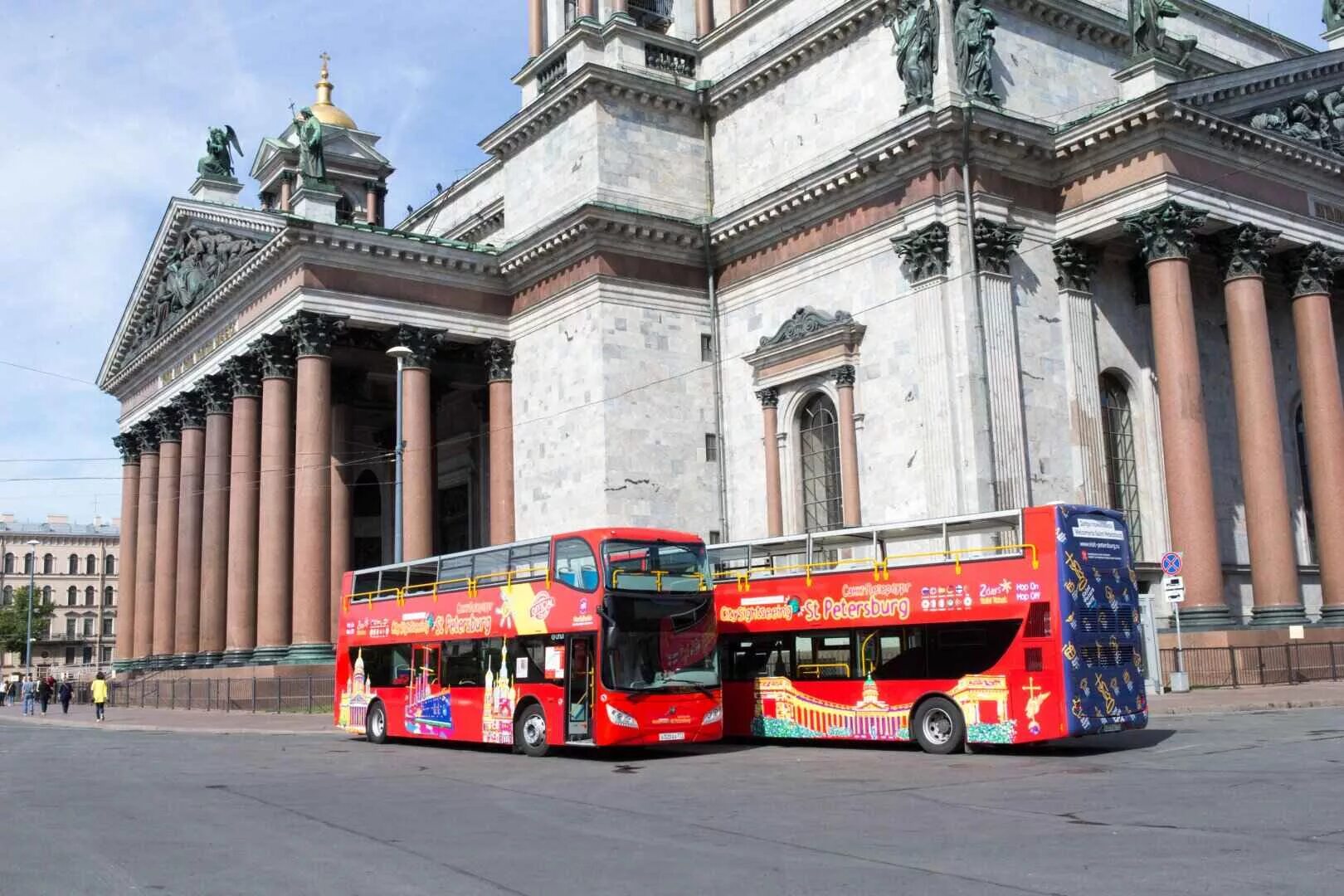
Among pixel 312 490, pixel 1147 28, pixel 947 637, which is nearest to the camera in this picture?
pixel 947 637

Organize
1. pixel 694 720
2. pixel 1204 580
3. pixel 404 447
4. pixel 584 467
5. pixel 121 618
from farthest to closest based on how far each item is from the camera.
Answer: pixel 121 618
pixel 404 447
pixel 584 467
pixel 1204 580
pixel 694 720

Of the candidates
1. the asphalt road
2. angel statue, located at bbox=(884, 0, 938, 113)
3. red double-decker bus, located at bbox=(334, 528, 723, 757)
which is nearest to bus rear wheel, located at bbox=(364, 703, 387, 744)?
red double-decker bus, located at bbox=(334, 528, 723, 757)

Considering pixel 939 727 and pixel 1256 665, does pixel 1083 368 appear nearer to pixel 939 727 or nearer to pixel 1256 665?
pixel 1256 665

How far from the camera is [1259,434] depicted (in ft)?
105

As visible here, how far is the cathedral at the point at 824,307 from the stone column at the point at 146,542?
4.97 m

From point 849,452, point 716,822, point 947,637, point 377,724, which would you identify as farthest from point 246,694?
point 716,822

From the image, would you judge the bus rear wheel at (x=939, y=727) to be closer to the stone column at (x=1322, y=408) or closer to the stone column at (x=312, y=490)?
the stone column at (x=1322, y=408)

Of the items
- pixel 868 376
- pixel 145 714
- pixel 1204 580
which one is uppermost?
pixel 868 376

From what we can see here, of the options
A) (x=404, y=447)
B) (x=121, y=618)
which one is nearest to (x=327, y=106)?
(x=121, y=618)

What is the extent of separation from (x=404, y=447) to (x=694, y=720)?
2030cm

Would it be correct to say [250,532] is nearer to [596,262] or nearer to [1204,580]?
[596,262]

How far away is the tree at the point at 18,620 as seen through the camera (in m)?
106

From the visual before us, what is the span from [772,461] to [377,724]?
13730mm

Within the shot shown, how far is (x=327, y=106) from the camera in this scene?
64.4 meters
